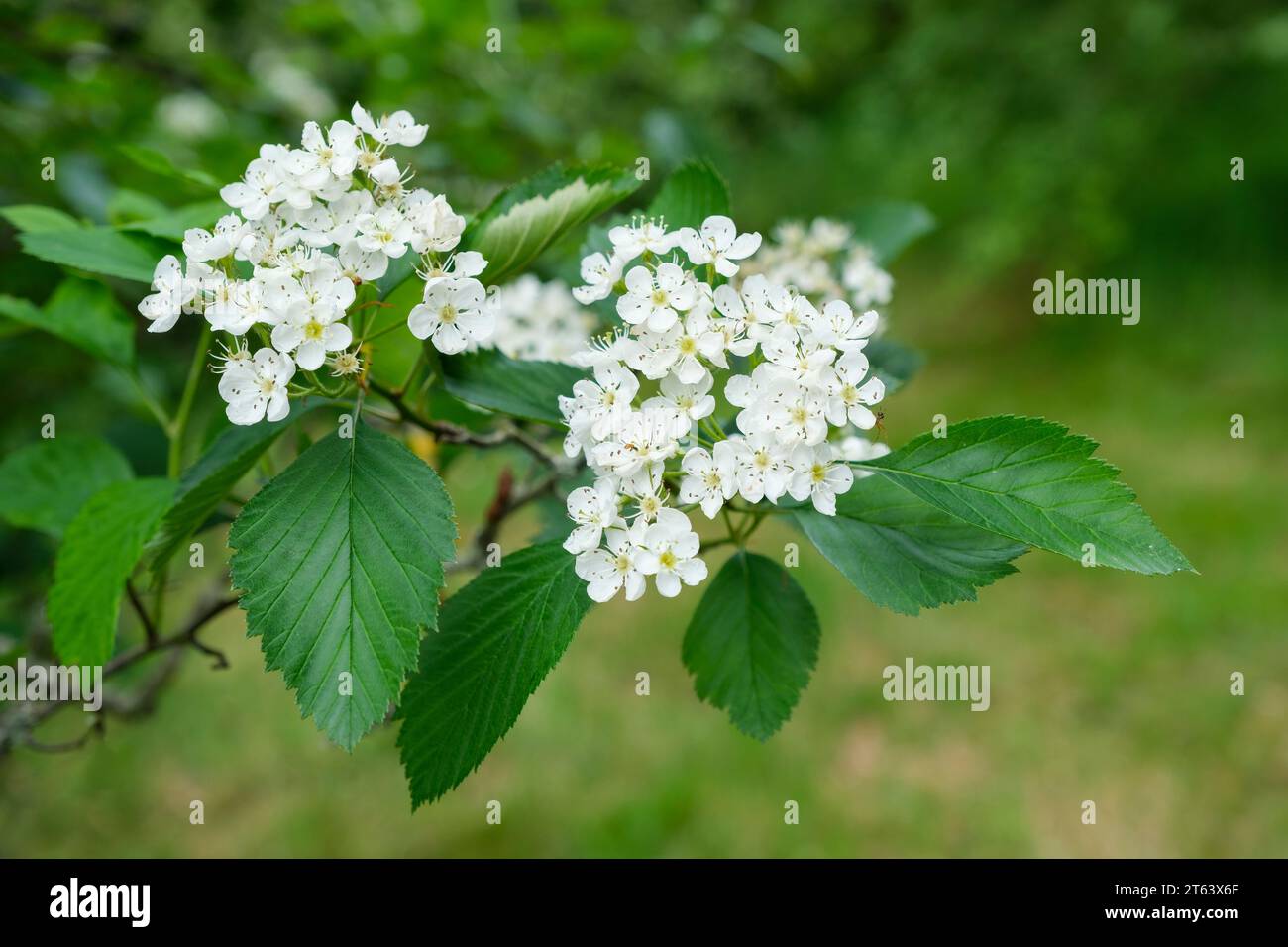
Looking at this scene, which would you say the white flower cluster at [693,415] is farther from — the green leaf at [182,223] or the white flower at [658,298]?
the green leaf at [182,223]

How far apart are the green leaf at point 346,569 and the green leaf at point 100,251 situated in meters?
0.27

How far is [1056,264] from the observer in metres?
5.23

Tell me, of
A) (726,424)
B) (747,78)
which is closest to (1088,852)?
(726,424)

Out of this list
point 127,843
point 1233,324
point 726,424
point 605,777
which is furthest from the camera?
point 1233,324

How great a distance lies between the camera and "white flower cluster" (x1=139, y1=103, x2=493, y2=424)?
2.44 feet

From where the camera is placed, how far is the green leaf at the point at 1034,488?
2.37 ft

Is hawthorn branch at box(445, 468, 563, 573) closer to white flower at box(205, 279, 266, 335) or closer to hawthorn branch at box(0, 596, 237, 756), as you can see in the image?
hawthorn branch at box(0, 596, 237, 756)

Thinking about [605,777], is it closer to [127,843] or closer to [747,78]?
[127,843]

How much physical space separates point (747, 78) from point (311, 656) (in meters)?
5.33

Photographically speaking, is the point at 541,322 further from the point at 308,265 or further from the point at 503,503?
the point at 308,265

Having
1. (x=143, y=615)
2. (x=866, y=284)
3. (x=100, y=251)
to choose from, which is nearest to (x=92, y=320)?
(x=100, y=251)

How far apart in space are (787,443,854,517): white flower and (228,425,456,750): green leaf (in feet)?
0.88

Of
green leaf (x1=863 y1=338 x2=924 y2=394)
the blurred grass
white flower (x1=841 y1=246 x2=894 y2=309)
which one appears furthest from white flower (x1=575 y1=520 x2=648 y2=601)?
the blurred grass

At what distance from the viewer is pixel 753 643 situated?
0.94 m
